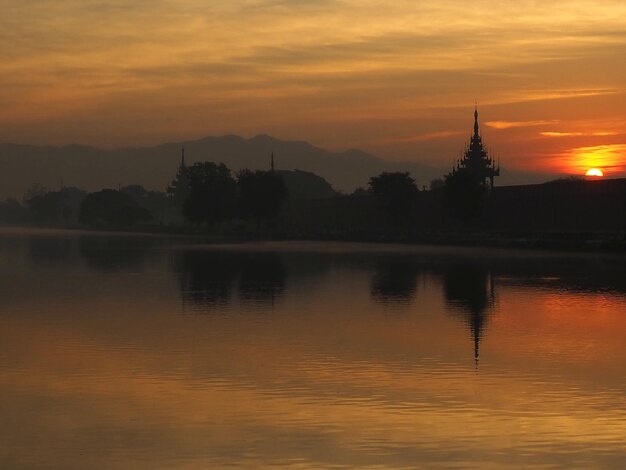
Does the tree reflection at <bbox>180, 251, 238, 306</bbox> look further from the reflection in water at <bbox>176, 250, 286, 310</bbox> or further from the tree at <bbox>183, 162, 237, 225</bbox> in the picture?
the tree at <bbox>183, 162, 237, 225</bbox>

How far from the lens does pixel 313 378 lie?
17.2m

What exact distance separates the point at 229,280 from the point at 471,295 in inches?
416

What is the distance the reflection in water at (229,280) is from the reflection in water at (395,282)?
3073mm

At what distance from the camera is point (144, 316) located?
27.6 m

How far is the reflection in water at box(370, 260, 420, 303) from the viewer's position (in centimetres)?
3362

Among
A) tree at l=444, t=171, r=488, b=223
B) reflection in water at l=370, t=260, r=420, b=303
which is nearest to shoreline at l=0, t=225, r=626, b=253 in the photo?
tree at l=444, t=171, r=488, b=223

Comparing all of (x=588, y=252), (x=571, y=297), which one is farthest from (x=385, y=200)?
(x=571, y=297)

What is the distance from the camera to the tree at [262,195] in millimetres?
135875

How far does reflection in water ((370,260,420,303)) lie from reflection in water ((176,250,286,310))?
3073 millimetres

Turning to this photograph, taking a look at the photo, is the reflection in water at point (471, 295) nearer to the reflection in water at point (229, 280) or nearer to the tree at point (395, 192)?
the reflection in water at point (229, 280)

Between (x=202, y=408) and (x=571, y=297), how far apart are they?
20.5m

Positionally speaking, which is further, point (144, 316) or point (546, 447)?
point (144, 316)

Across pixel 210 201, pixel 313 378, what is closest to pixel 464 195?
pixel 210 201

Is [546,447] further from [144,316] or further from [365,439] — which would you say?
[144,316]
